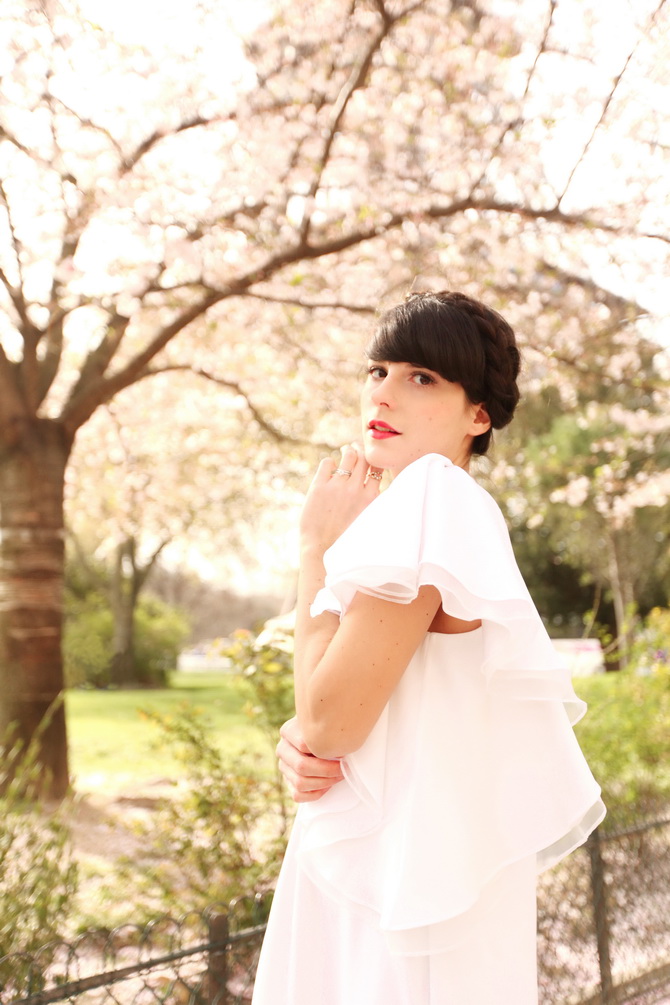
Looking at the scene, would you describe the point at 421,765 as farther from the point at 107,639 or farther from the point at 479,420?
the point at 107,639

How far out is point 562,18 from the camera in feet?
18.3

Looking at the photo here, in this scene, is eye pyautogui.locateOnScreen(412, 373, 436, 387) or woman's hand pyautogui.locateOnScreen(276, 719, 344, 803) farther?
eye pyautogui.locateOnScreen(412, 373, 436, 387)

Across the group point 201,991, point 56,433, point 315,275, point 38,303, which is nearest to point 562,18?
point 315,275

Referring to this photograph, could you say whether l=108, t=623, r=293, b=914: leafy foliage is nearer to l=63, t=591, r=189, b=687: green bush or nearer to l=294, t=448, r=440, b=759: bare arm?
l=294, t=448, r=440, b=759: bare arm

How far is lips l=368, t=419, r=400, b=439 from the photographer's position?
1380 mm

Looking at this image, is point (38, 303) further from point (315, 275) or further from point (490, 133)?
point (490, 133)

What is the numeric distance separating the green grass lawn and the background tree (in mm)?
1875

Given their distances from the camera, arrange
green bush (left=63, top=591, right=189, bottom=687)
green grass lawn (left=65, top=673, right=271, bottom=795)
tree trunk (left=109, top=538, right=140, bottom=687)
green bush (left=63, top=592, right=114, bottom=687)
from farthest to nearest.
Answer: tree trunk (left=109, top=538, right=140, bottom=687) → green bush (left=63, top=591, right=189, bottom=687) → green bush (left=63, top=592, right=114, bottom=687) → green grass lawn (left=65, top=673, right=271, bottom=795)

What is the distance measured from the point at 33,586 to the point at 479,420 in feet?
20.3

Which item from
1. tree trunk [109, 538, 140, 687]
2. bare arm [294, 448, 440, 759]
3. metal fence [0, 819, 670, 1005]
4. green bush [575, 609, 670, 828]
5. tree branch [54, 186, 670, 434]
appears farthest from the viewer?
tree trunk [109, 538, 140, 687]

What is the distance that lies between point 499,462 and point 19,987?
8233 mm

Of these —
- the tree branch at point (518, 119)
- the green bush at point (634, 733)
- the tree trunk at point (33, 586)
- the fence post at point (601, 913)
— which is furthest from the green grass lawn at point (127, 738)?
the tree branch at point (518, 119)

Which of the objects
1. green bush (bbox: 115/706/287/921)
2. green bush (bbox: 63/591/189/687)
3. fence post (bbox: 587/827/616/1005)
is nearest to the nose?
green bush (bbox: 115/706/287/921)

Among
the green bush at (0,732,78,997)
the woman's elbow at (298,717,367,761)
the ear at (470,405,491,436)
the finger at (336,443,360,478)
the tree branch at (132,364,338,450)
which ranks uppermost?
the tree branch at (132,364,338,450)
